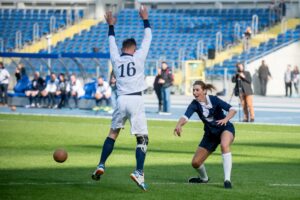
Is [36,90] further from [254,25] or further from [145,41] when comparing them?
[145,41]

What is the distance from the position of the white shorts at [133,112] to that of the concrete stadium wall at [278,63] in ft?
133

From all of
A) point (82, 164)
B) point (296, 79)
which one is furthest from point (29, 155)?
point (296, 79)

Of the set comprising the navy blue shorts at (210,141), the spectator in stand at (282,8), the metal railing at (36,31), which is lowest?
the navy blue shorts at (210,141)

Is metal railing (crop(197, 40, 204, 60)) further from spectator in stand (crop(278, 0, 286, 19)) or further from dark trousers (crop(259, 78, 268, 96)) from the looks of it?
spectator in stand (crop(278, 0, 286, 19))

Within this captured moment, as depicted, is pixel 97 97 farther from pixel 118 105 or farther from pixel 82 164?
pixel 118 105

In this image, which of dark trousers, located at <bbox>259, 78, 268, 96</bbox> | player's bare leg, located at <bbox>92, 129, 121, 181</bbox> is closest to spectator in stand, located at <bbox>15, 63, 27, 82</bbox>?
dark trousers, located at <bbox>259, 78, 268, 96</bbox>

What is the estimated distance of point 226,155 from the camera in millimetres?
15031

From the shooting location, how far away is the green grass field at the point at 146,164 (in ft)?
47.2

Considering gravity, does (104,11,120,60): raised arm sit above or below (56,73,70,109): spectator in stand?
above

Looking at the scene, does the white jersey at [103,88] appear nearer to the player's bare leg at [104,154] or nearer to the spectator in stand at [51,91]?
the spectator in stand at [51,91]

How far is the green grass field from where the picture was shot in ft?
47.2

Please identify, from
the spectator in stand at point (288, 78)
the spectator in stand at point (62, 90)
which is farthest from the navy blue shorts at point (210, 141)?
the spectator in stand at point (288, 78)

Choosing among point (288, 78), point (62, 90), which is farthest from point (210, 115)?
point (288, 78)

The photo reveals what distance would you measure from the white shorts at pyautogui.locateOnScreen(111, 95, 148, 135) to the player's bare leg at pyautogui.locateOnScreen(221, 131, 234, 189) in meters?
1.17
